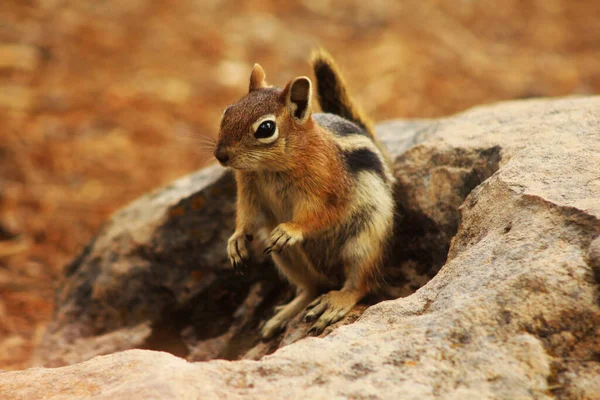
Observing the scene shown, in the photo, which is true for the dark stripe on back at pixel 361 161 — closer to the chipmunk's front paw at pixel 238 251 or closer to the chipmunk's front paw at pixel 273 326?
the chipmunk's front paw at pixel 238 251

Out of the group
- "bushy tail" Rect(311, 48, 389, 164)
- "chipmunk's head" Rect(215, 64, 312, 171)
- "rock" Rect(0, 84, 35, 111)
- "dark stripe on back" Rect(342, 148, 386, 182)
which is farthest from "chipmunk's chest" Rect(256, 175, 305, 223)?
"rock" Rect(0, 84, 35, 111)

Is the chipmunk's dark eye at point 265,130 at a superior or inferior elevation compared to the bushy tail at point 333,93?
inferior

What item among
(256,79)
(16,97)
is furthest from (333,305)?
(16,97)

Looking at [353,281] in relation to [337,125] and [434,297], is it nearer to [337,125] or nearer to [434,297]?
[337,125]

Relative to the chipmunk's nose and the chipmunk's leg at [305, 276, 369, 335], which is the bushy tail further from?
the chipmunk's nose

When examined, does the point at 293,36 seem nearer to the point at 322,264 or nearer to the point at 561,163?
the point at 322,264

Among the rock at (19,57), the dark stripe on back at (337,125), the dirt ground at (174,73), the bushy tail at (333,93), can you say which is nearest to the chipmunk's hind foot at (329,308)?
the dark stripe on back at (337,125)
